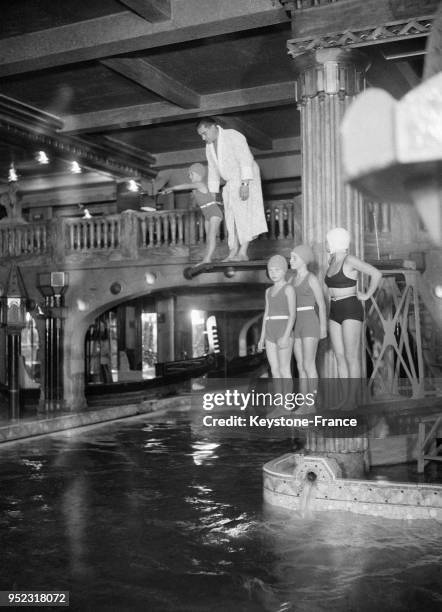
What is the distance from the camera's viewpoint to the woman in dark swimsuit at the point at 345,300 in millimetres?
7047

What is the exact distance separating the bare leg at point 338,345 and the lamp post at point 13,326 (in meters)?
8.89

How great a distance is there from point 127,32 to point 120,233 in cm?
731

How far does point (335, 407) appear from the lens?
7461mm

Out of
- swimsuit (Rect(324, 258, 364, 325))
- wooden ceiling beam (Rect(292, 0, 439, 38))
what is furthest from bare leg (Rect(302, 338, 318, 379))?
wooden ceiling beam (Rect(292, 0, 439, 38))

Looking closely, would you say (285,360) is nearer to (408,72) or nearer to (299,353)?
(299,353)

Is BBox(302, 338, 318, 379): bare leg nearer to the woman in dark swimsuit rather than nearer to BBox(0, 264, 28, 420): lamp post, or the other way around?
the woman in dark swimsuit

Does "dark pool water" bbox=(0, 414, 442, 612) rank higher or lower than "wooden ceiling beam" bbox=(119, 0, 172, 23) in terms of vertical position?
lower

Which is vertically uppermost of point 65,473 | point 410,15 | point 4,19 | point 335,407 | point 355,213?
point 4,19

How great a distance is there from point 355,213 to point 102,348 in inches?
661

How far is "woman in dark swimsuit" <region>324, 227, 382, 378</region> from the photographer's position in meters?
7.05

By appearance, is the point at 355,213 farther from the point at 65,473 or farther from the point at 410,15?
the point at 65,473

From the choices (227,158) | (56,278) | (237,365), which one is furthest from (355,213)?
(237,365)

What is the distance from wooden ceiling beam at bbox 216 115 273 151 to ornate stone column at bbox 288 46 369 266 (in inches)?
293

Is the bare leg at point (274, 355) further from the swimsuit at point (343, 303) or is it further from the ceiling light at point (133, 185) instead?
the ceiling light at point (133, 185)
